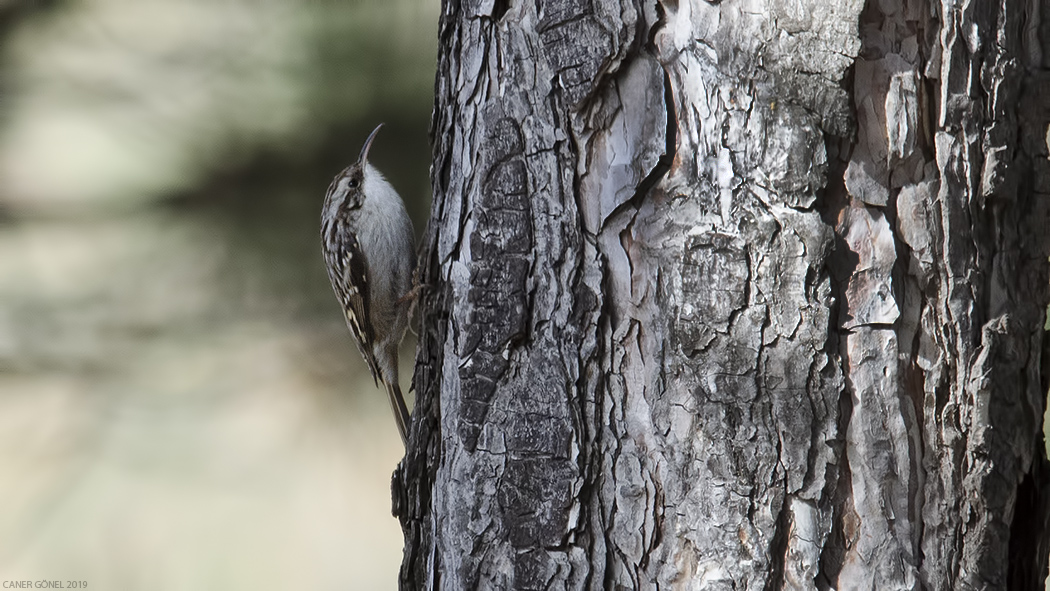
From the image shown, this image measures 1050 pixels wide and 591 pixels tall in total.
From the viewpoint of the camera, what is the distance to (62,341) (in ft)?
7.09

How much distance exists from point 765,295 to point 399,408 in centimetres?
142

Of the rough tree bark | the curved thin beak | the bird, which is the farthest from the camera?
the bird

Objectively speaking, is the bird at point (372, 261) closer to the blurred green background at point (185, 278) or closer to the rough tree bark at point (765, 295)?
the blurred green background at point (185, 278)

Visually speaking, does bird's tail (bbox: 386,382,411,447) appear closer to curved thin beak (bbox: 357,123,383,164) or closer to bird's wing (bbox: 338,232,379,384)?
bird's wing (bbox: 338,232,379,384)

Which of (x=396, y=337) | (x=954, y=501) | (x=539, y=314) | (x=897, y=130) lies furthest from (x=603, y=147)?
(x=396, y=337)

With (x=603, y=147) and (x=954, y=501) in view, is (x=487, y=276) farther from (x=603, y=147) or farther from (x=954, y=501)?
(x=954, y=501)

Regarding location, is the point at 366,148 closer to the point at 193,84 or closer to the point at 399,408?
the point at 193,84

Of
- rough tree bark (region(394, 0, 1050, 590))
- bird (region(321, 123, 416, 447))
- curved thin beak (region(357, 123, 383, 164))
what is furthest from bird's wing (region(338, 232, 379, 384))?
rough tree bark (region(394, 0, 1050, 590))

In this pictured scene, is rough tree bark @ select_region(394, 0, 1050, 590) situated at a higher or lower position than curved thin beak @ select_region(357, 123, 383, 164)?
lower

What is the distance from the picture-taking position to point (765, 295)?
0.88 metres

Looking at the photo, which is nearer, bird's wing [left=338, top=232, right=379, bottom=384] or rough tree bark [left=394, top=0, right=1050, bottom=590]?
rough tree bark [left=394, top=0, right=1050, bottom=590]

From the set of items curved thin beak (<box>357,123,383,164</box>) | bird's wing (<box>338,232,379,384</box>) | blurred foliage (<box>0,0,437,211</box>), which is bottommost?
bird's wing (<box>338,232,379,384</box>)

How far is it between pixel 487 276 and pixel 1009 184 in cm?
64

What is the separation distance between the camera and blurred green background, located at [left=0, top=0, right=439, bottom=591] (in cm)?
206
